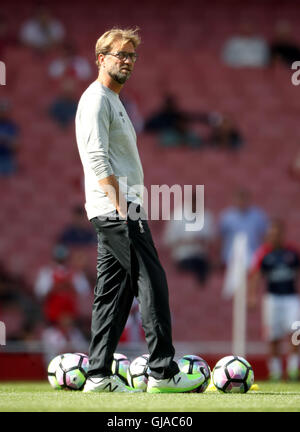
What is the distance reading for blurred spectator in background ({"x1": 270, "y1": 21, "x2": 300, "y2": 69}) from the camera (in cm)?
1748

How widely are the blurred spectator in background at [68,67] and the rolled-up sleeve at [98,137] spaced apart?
11116 millimetres

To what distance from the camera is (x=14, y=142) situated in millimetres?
16250

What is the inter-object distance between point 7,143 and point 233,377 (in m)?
10.4

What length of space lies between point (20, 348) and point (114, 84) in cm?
802

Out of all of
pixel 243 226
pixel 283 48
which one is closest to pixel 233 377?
pixel 243 226

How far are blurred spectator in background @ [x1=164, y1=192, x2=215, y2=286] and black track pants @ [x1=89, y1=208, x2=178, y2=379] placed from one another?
893 cm

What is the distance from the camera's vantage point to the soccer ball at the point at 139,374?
630cm

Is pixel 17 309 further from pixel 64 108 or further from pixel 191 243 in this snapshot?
pixel 64 108

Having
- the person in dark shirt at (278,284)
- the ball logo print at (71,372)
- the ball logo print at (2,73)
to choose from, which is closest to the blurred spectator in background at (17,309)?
the person in dark shirt at (278,284)

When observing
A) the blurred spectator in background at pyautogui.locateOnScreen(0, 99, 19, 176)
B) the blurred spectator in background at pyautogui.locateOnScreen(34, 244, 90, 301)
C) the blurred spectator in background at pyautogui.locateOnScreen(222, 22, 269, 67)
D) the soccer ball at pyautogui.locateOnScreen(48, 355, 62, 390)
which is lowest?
the soccer ball at pyautogui.locateOnScreen(48, 355, 62, 390)

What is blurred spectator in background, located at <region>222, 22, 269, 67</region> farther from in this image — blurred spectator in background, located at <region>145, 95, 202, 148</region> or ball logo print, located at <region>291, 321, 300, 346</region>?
ball logo print, located at <region>291, 321, 300, 346</region>

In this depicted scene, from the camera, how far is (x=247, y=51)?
17.6 metres

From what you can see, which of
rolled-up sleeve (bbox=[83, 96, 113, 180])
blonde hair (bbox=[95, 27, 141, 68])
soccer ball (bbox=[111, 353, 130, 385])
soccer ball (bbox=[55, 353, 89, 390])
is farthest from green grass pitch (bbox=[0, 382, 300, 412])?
blonde hair (bbox=[95, 27, 141, 68])

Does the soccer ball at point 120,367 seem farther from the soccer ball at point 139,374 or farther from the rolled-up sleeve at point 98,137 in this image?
the rolled-up sleeve at point 98,137
